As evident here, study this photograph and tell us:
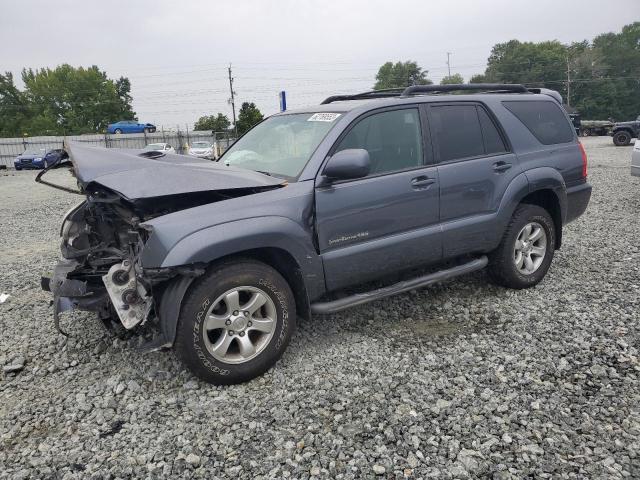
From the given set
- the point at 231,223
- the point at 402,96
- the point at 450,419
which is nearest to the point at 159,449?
the point at 231,223

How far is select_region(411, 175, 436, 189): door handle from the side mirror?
1.83 feet

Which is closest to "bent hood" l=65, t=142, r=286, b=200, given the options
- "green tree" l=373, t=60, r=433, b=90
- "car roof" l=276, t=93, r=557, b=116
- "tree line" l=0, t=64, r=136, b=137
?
"car roof" l=276, t=93, r=557, b=116

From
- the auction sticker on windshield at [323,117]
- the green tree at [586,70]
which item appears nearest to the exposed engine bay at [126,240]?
the auction sticker on windshield at [323,117]

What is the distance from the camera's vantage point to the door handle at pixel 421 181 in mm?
3768

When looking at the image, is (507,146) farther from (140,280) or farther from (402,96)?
(140,280)

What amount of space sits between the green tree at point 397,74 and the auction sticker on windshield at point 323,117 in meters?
93.6

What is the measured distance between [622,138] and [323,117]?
86.3 feet

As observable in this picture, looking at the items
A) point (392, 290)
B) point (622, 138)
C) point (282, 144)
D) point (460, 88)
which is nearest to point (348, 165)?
point (282, 144)

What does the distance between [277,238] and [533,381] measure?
6.02 ft

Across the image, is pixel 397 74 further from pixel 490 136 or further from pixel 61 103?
pixel 490 136

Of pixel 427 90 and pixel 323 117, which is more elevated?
pixel 427 90

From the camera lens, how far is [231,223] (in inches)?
119

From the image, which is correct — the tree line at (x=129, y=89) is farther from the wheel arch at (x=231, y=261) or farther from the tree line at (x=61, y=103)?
the wheel arch at (x=231, y=261)

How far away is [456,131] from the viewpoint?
13.6ft
